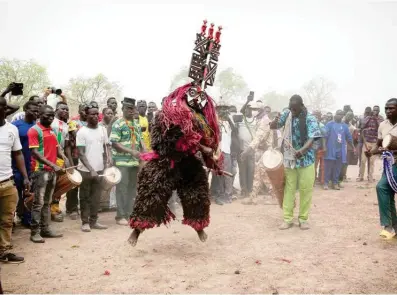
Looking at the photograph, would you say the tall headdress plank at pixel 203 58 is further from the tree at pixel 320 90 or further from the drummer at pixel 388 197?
the tree at pixel 320 90

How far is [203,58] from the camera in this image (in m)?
5.05

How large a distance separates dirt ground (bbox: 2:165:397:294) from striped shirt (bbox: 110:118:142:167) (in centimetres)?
115

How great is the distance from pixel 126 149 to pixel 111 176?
528mm

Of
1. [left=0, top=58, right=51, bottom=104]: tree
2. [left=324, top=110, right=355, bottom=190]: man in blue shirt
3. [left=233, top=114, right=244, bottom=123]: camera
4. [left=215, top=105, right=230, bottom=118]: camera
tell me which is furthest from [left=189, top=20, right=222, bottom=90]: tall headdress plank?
[left=0, top=58, right=51, bottom=104]: tree

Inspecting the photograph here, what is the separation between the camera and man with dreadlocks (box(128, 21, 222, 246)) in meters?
4.59

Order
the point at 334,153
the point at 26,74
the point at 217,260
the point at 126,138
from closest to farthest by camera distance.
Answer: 1. the point at 217,260
2. the point at 126,138
3. the point at 334,153
4. the point at 26,74

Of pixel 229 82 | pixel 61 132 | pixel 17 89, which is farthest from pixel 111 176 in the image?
pixel 229 82

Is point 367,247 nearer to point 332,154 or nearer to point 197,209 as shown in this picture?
point 197,209

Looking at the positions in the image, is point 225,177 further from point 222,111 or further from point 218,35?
point 218,35

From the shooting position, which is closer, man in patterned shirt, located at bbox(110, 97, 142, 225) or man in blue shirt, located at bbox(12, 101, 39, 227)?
man in blue shirt, located at bbox(12, 101, 39, 227)

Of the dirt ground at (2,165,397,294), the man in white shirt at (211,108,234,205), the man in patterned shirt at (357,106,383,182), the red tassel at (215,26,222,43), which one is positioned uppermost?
the red tassel at (215,26,222,43)

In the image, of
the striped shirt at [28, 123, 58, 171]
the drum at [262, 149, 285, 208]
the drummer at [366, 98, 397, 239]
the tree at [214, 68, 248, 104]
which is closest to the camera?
the striped shirt at [28, 123, 58, 171]

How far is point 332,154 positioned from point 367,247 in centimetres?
572

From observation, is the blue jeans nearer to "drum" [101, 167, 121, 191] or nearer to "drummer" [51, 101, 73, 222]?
"drum" [101, 167, 121, 191]
